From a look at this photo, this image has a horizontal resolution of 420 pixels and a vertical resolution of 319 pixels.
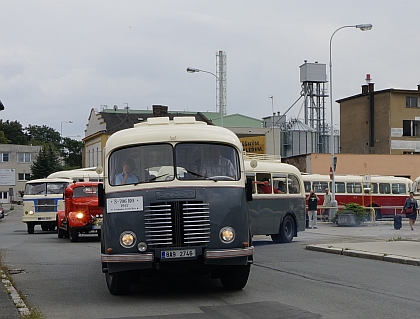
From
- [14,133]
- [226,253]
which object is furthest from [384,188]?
[14,133]

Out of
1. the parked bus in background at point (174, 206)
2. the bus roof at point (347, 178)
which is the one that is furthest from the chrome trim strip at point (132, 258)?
the bus roof at point (347, 178)

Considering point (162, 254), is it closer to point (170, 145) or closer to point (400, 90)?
point (170, 145)

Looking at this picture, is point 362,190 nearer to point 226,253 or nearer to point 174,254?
point 226,253

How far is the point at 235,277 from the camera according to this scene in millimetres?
11359

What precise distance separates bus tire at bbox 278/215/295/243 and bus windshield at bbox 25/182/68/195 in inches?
554

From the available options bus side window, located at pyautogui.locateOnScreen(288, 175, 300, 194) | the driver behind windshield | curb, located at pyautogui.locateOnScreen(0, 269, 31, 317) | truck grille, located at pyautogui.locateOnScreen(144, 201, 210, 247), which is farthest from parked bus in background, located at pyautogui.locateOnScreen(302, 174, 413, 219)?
truck grille, located at pyautogui.locateOnScreen(144, 201, 210, 247)

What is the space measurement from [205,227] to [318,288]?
2.58m

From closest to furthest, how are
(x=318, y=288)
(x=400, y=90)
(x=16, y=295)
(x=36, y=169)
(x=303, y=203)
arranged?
1. (x=16, y=295)
2. (x=318, y=288)
3. (x=303, y=203)
4. (x=400, y=90)
5. (x=36, y=169)

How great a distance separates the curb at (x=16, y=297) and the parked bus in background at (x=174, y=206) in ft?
4.58

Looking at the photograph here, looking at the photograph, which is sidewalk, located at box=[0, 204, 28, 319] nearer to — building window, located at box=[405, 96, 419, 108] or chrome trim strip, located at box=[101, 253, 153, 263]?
chrome trim strip, located at box=[101, 253, 153, 263]

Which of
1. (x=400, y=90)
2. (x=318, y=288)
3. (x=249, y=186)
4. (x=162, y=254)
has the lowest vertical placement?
(x=318, y=288)

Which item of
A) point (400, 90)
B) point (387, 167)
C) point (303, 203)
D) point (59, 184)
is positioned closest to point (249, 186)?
point (303, 203)

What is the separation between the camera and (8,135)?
14262 cm

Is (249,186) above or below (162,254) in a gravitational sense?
above
